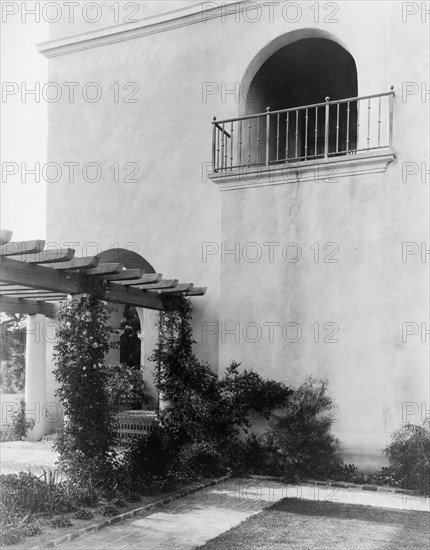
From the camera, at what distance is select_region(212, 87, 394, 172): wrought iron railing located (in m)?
11.0

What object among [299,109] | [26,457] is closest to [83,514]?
[26,457]

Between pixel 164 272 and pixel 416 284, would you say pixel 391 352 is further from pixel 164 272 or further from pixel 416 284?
pixel 164 272

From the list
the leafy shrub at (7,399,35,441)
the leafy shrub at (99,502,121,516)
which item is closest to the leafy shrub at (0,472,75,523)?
the leafy shrub at (99,502,121,516)

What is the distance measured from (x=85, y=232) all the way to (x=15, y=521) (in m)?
8.06

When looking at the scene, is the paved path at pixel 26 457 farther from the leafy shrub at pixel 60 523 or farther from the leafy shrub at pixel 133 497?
the leafy shrub at pixel 60 523

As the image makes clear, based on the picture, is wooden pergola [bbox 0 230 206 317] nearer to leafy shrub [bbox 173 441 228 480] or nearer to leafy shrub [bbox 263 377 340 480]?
leafy shrub [bbox 173 441 228 480]

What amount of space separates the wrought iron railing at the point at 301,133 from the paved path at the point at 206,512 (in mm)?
5617

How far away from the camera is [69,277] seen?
8.96 meters

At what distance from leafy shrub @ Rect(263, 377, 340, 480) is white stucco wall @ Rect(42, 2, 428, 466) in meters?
0.24

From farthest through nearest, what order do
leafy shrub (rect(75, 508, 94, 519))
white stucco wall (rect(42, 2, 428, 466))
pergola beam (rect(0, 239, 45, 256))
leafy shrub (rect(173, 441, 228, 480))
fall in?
white stucco wall (rect(42, 2, 428, 466))
leafy shrub (rect(173, 441, 228, 480))
leafy shrub (rect(75, 508, 94, 519))
pergola beam (rect(0, 239, 45, 256))

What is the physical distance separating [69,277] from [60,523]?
133 inches

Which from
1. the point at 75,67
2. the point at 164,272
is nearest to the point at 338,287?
the point at 164,272

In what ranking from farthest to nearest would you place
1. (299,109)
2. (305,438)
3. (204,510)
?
(299,109)
(305,438)
(204,510)

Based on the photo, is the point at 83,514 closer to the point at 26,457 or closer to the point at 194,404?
the point at 194,404
